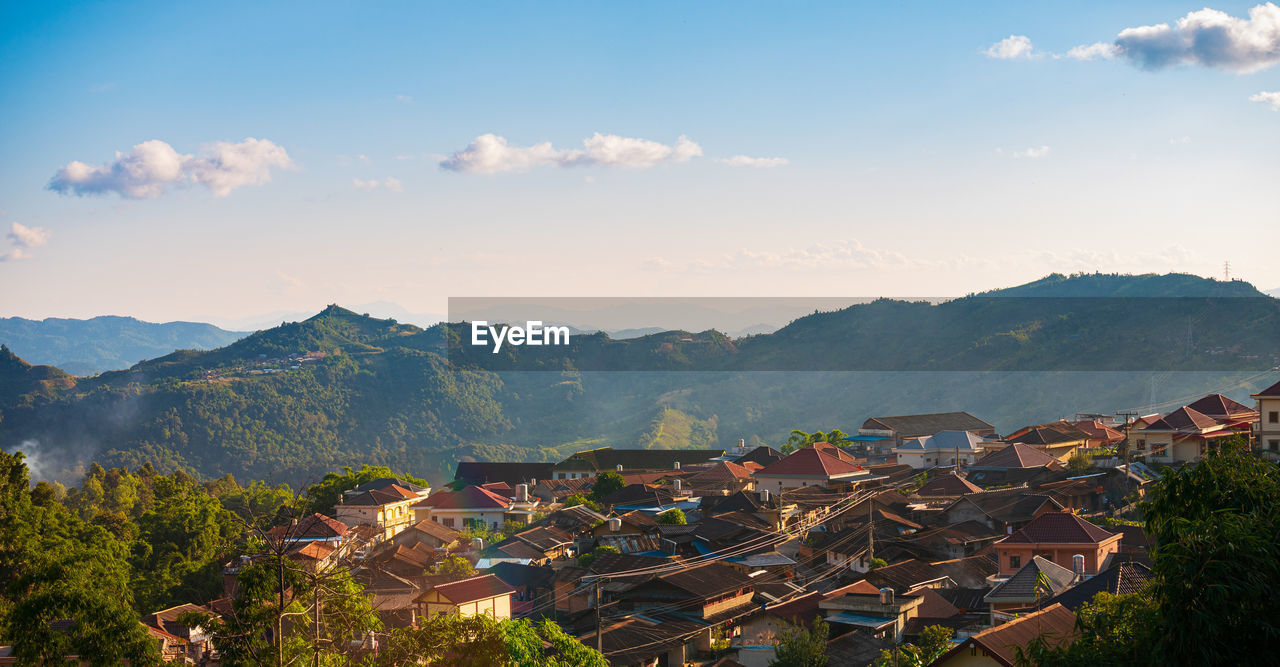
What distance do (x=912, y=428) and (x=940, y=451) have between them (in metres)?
8.77

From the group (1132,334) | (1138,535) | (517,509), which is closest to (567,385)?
(1132,334)

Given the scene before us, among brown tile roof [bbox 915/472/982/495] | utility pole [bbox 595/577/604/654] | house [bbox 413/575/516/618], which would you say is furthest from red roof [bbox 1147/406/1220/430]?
house [bbox 413/575/516/618]

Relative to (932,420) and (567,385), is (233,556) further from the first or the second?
(567,385)

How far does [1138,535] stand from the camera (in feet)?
70.7

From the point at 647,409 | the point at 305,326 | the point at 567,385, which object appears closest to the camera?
the point at 647,409

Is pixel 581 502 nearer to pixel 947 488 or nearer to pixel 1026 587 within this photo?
pixel 947 488

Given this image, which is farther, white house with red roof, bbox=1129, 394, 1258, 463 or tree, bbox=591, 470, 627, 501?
tree, bbox=591, 470, 627, 501

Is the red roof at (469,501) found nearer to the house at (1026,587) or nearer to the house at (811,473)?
the house at (811,473)

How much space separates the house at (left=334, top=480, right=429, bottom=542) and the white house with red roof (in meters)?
25.0

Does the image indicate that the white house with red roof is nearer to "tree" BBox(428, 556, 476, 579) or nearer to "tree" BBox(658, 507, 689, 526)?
"tree" BBox(658, 507, 689, 526)

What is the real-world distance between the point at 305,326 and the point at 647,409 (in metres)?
63.0

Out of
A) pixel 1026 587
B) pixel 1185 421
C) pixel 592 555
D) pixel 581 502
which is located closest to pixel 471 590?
pixel 592 555

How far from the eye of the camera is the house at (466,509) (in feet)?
115

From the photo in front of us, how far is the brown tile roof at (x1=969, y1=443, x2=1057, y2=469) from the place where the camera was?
34000 mm
